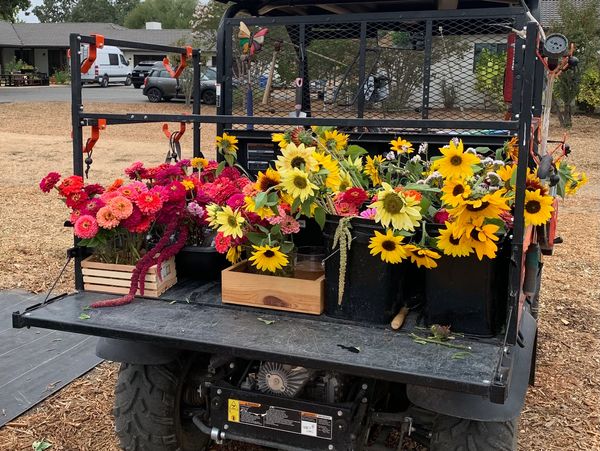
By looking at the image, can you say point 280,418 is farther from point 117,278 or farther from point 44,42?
point 44,42

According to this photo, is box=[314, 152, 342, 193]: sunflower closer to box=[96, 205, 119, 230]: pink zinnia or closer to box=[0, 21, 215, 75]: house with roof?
box=[96, 205, 119, 230]: pink zinnia

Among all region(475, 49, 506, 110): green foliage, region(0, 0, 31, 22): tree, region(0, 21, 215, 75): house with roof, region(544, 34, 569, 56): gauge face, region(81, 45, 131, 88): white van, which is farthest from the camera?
region(0, 21, 215, 75): house with roof

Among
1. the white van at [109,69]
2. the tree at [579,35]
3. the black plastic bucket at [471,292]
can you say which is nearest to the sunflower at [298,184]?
the black plastic bucket at [471,292]

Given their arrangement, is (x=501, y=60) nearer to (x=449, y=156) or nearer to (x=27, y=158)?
(x=449, y=156)

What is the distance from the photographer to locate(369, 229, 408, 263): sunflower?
2.32m

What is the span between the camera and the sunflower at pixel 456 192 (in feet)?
7.30

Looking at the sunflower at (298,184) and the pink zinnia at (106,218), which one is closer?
the sunflower at (298,184)

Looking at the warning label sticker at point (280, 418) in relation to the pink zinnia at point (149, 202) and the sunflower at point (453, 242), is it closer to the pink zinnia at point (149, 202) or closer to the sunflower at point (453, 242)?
the sunflower at point (453, 242)

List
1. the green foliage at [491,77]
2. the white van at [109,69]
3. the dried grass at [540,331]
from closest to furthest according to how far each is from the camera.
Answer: the dried grass at [540,331] → the green foliage at [491,77] → the white van at [109,69]

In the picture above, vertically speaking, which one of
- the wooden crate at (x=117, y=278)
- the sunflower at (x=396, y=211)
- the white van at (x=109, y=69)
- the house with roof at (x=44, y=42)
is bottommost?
the wooden crate at (x=117, y=278)

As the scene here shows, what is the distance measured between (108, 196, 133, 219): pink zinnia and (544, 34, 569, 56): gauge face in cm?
177

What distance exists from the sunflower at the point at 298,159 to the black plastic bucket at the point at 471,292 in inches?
22.0

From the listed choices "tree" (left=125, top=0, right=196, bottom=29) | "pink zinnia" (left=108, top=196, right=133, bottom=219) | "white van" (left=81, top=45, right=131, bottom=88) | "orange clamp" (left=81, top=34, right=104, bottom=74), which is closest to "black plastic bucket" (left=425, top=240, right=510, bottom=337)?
"pink zinnia" (left=108, top=196, right=133, bottom=219)

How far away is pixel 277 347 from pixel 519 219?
0.86 metres
